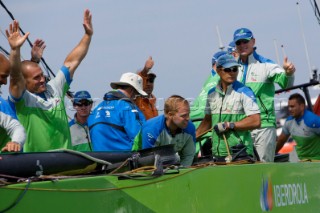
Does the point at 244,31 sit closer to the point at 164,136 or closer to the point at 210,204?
the point at 164,136

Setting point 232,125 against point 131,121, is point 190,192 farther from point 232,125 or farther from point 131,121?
point 131,121

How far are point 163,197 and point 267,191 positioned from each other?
5.79 feet

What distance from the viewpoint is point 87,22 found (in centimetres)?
845

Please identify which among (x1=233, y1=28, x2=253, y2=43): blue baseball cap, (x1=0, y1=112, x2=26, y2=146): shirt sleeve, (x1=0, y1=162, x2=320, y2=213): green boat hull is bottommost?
(x1=0, y1=162, x2=320, y2=213): green boat hull

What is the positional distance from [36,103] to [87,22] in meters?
1.42

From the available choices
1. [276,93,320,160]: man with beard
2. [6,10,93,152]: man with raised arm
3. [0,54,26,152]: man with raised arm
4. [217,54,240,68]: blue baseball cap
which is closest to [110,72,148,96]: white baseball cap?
[217,54,240,68]: blue baseball cap

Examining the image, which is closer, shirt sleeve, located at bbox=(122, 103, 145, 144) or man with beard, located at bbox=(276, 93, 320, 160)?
shirt sleeve, located at bbox=(122, 103, 145, 144)

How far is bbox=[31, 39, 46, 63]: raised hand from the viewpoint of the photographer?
27.7 ft

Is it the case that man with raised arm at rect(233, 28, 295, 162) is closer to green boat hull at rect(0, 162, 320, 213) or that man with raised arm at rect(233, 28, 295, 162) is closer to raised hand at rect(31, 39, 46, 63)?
green boat hull at rect(0, 162, 320, 213)

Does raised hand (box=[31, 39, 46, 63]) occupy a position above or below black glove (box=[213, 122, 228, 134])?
above

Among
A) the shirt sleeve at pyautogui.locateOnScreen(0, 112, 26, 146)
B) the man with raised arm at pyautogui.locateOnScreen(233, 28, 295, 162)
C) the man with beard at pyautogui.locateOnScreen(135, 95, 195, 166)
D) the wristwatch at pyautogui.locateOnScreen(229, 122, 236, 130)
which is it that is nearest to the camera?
the shirt sleeve at pyautogui.locateOnScreen(0, 112, 26, 146)

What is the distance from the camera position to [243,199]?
24.4 feet

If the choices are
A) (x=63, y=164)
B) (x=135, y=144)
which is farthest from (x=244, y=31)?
(x=63, y=164)

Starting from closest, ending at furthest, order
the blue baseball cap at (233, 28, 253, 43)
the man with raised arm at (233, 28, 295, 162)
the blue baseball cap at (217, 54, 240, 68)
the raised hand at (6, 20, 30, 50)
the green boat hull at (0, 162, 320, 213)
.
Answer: the green boat hull at (0, 162, 320, 213)
the raised hand at (6, 20, 30, 50)
the blue baseball cap at (217, 54, 240, 68)
the man with raised arm at (233, 28, 295, 162)
the blue baseball cap at (233, 28, 253, 43)
